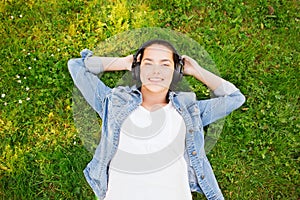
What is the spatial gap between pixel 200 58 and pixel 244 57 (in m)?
0.58

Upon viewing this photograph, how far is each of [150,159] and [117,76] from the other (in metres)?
1.04

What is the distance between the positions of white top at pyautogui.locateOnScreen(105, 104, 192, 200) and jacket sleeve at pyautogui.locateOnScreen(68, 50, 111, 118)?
0.31 m

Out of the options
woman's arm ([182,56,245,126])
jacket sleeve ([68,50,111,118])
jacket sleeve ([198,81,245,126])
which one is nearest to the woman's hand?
woman's arm ([182,56,245,126])

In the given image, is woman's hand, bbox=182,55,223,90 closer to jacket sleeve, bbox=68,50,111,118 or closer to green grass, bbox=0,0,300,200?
green grass, bbox=0,0,300,200

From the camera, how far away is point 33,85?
394 cm

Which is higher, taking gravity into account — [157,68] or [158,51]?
[158,51]

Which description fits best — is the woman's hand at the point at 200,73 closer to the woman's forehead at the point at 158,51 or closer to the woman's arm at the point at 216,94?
the woman's arm at the point at 216,94

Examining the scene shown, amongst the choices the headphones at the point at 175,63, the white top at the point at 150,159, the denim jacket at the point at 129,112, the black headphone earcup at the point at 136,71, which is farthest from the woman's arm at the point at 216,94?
the black headphone earcup at the point at 136,71

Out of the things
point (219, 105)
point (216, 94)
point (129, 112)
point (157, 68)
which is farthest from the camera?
point (216, 94)

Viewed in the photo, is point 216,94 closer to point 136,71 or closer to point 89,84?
point 136,71

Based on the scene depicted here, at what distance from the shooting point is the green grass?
3734 millimetres

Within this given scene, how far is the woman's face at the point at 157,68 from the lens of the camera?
10.4 ft

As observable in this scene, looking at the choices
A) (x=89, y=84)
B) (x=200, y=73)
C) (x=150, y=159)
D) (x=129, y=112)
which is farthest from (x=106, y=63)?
(x=150, y=159)

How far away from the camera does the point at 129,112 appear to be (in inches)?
130
